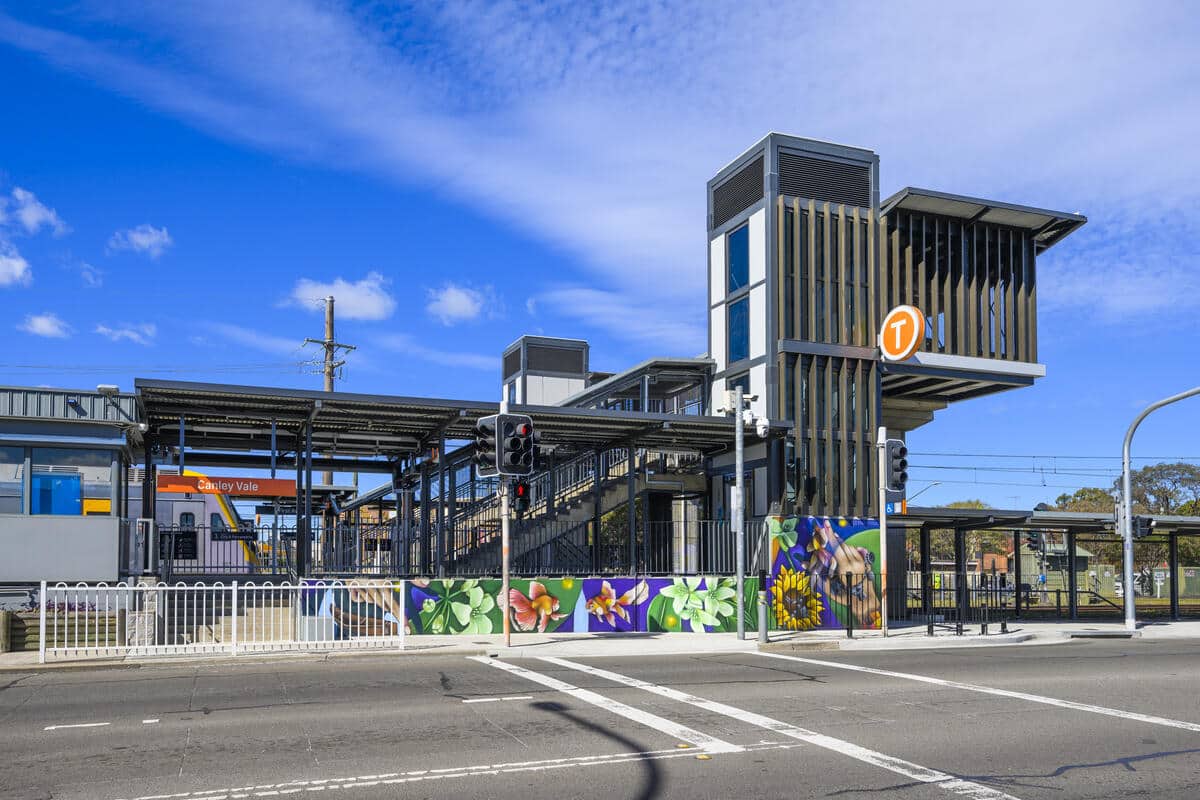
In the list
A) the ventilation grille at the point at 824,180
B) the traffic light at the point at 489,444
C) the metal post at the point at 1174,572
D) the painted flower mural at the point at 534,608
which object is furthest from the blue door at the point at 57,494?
the metal post at the point at 1174,572

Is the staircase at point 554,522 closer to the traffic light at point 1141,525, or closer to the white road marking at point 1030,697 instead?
the traffic light at point 1141,525

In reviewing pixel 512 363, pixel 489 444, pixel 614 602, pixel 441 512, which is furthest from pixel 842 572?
pixel 512 363

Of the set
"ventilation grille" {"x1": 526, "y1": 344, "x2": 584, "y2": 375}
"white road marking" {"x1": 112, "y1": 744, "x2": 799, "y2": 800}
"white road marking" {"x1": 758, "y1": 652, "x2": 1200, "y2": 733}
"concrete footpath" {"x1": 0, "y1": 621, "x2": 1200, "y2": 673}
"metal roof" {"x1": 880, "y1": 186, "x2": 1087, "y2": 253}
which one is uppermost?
"metal roof" {"x1": 880, "y1": 186, "x2": 1087, "y2": 253}

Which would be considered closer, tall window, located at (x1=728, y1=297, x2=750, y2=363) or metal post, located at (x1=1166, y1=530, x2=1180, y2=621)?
tall window, located at (x1=728, y1=297, x2=750, y2=363)

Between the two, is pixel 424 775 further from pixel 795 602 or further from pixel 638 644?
pixel 795 602

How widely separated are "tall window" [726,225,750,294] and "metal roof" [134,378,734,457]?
189 inches

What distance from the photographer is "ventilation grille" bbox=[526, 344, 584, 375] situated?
154 feet

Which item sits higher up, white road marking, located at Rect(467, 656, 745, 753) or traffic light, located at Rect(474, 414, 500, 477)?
traffic light, located at Rect(474, 414, 500, 477)

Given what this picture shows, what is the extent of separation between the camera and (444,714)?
38.4 ft

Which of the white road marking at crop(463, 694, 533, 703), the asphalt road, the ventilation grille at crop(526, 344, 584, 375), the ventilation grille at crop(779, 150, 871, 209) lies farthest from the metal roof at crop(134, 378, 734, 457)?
the ventilation grille at crop(526, 344, 584, 375)

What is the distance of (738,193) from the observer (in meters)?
31.3

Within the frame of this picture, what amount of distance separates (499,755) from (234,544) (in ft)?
64.4

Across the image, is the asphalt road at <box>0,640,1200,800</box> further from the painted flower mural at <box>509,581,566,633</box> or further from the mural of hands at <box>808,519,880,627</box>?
the mural of hands at <box>808,519,880,627</box>

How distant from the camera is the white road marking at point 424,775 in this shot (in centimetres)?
802
